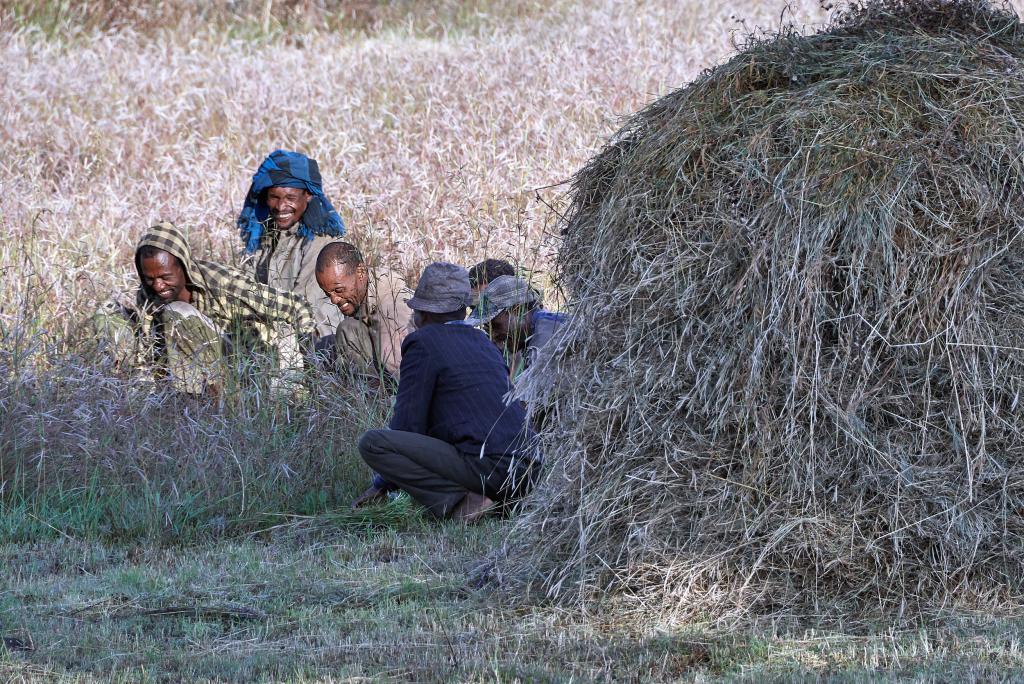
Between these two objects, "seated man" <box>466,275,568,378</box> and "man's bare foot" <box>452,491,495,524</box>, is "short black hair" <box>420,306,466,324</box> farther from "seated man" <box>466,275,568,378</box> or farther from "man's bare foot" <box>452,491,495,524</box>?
"man's bare foot" <box>452,491,495,524</box>

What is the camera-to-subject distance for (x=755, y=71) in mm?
4797

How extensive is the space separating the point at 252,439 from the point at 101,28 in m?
14.7

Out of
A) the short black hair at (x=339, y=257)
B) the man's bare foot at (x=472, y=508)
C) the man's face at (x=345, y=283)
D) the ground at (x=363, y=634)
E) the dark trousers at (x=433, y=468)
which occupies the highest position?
the short black hair at (x=339, y=257)

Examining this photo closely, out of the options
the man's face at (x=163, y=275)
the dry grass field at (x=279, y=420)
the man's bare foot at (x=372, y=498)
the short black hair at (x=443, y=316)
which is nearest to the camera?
the dry grass field at (x=279, y=420)

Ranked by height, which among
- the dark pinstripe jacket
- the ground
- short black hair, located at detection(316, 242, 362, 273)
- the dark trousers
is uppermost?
short black hair, located at detection(316, 242, 362, 273)

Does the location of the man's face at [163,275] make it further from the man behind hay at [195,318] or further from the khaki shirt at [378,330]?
the khaki shirt at [378,330]

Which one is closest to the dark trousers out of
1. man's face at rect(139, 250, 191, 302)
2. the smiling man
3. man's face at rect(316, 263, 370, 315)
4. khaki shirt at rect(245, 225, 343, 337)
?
the smiling man

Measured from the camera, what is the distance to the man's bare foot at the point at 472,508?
6117 millimetres

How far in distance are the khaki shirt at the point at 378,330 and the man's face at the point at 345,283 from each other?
0.17 feet

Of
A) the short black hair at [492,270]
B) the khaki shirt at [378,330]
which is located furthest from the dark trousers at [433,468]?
the short black hair at [492,270]

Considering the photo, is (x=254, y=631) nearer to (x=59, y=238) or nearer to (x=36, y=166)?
(x=59, y=238)

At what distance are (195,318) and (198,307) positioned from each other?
560 millimetres

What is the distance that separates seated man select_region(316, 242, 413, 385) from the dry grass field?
387 mm

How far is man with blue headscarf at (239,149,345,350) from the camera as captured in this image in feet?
29.6
